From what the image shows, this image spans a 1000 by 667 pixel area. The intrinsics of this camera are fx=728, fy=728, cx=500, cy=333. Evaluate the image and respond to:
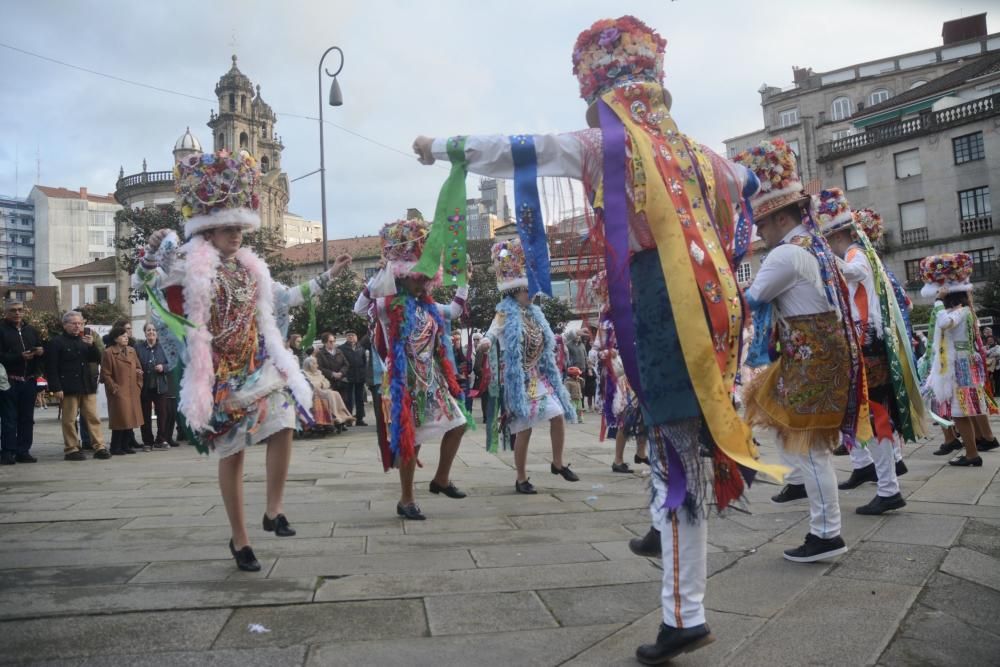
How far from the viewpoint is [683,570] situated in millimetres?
2391

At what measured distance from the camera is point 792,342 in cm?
376

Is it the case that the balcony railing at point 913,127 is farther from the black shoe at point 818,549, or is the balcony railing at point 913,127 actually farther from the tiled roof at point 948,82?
the black shoe at point 818,549

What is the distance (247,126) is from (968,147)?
60607mm

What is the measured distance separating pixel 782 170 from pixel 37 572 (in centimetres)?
409

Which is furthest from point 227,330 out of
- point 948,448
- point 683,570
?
point 948,448

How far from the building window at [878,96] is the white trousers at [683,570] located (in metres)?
52.5

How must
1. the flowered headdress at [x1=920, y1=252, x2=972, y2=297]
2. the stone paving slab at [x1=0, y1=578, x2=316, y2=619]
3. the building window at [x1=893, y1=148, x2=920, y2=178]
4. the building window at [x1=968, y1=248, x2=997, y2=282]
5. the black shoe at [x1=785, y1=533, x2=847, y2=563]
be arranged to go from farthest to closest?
the building window at [x1=893, y1=148, x2=920, y2=178] → the building window at [x1=968, y1=248, x2=997, y2=282] → the flowered headdress at [x1=920, y1=252, x2=972, y2=297] → the black shoe at [x1=785, y1=533, x2=847, y2=563] → the stone paving slab at [x1=0, y1=578, x2=316, y2=619]

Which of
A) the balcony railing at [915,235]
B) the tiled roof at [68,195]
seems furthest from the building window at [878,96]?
the tiled roof at [68,195]

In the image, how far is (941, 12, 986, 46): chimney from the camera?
4600cm

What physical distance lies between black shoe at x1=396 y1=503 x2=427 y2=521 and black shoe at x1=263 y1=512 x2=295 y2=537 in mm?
812

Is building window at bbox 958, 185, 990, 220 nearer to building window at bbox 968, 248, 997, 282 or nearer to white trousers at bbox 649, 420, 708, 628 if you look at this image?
building window at bbox 968, 248, 997, 282

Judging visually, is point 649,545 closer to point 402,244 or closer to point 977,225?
point 402,244

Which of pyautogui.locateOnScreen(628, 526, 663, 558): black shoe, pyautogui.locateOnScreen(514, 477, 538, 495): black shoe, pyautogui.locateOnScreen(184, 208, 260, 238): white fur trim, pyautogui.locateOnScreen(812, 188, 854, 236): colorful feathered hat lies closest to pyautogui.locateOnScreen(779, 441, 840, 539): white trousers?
pyautogui.locateOnScreen(628, 526, 663, 558): black shoe

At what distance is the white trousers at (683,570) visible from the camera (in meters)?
2.36
